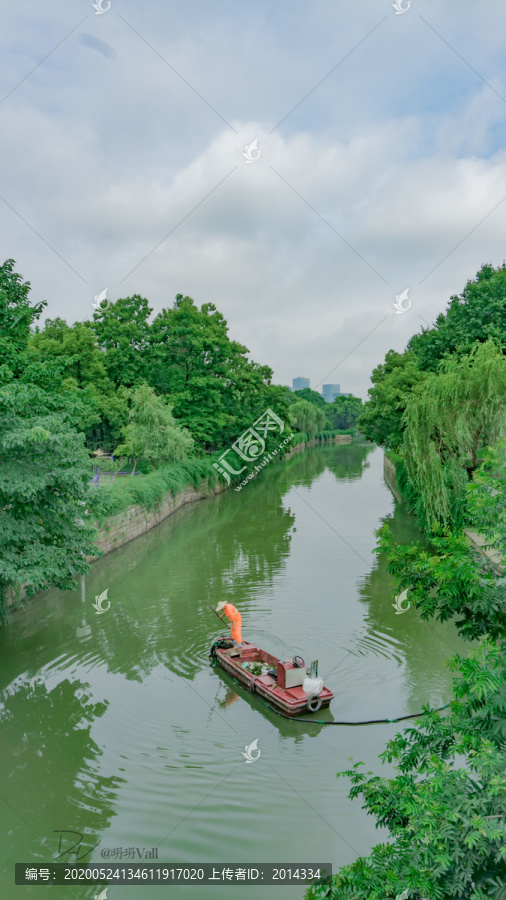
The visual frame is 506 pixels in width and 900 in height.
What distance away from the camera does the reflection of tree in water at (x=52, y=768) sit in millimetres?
6469

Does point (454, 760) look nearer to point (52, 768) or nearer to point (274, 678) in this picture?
A: point (274, 678)

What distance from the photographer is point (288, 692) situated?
8.81 meters

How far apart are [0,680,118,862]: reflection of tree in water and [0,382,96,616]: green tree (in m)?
1.98

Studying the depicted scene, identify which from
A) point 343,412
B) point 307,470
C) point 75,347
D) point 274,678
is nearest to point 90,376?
point 75,347

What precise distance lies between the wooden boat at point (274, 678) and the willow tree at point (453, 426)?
8153mm

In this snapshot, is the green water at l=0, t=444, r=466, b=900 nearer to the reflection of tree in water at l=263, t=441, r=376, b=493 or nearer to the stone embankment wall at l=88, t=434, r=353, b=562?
the stone embankment wall at l=88, t=434, r=353, b=562

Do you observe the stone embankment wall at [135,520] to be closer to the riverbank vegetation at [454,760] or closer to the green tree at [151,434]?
the green tree at [151,434]

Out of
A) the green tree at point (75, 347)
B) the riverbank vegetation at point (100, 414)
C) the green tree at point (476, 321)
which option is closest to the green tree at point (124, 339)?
the riverbank vegetation at point (100, 414)

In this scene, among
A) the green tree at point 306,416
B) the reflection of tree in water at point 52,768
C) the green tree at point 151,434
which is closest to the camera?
the reflection of tree in water at point 52,768

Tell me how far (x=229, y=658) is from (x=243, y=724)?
4.69 ft

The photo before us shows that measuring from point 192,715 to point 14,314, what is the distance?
983cm

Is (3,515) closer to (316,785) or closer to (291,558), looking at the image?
(316,785)

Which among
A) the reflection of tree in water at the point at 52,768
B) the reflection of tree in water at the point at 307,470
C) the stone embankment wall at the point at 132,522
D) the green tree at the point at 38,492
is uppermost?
the green tree at the point at 38,492

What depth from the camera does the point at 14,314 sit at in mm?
13320
